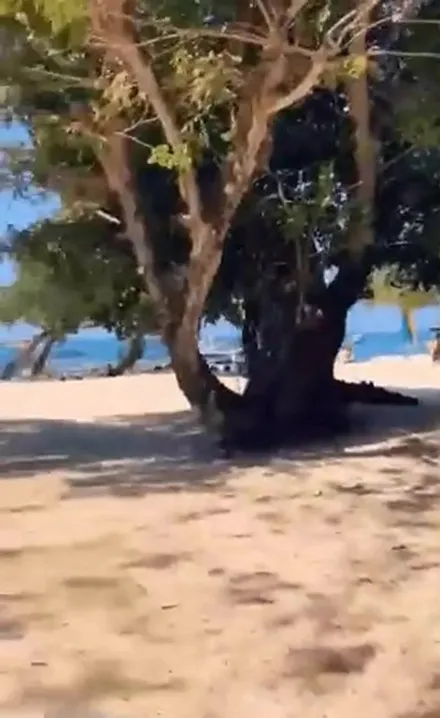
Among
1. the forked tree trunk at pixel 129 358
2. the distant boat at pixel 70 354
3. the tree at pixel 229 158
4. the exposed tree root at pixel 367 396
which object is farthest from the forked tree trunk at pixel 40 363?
the exposed tree root at pixel 367 396

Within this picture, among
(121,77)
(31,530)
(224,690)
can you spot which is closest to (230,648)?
(224,690)

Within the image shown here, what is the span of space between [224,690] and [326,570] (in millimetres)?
1248

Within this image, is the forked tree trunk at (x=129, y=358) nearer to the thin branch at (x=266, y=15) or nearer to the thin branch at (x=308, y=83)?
the thin branch at (x=308, y=83)

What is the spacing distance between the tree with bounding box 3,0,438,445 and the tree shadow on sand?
410 mm

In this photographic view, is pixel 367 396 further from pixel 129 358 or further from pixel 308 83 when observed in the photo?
pixel 129 358

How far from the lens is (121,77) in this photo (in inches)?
245

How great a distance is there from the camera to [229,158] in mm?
6602

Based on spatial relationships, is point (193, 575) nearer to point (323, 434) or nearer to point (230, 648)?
point (230, 648)

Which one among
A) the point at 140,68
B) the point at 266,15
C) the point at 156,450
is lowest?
the point at 156,450

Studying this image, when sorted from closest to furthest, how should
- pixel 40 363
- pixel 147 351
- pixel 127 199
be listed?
pixel 127 199, pixel 147 351, pixel 40 363

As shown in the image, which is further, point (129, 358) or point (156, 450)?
point (129, 358)

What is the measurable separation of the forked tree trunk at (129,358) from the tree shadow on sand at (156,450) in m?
2.50

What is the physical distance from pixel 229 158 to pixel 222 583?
3.60m

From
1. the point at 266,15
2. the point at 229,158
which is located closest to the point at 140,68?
the point at 266,15
